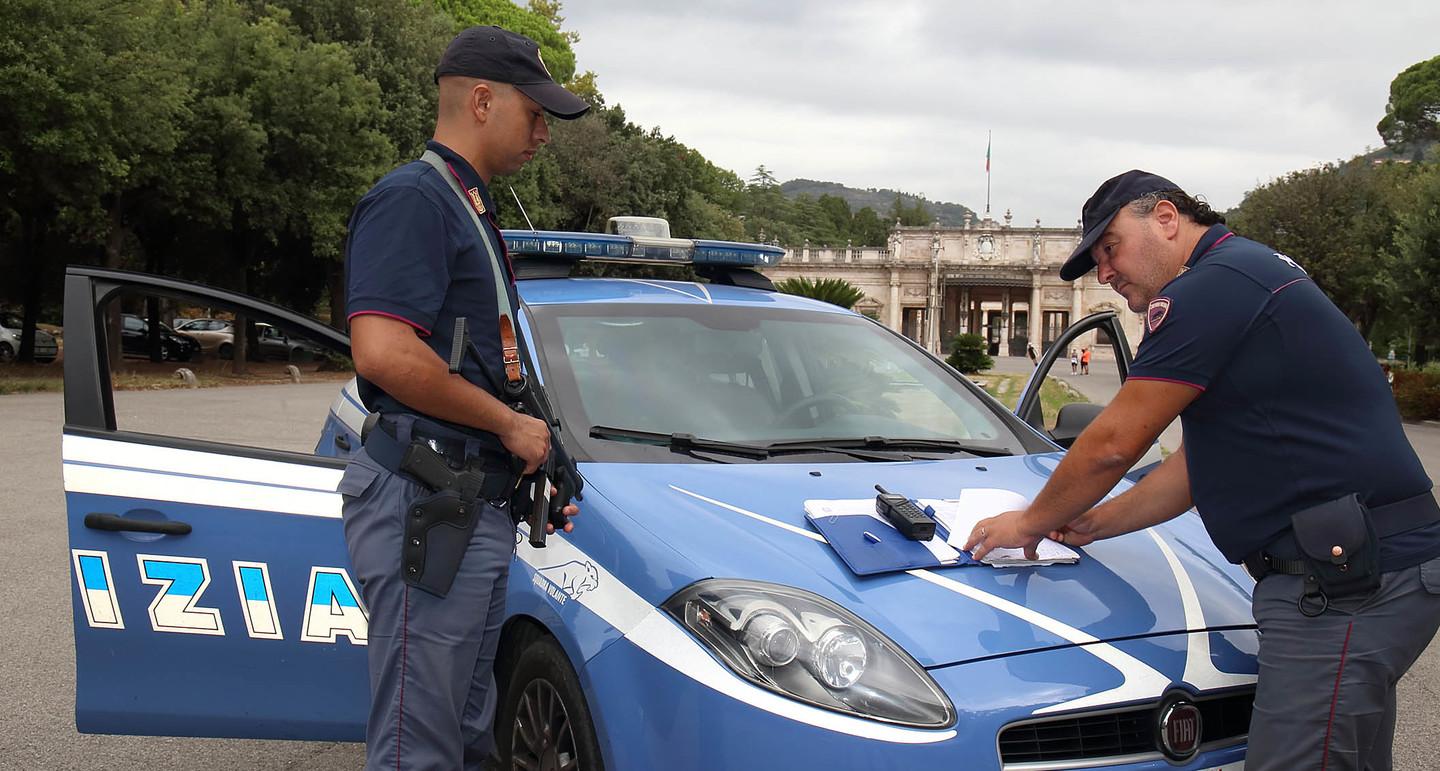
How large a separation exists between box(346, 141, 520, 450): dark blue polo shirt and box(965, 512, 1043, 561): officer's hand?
1152mm

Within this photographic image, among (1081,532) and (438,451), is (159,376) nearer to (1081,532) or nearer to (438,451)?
(438,451)

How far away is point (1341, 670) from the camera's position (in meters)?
2.34

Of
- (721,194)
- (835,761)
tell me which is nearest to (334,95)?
(835,761)

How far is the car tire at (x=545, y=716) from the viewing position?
2641mm

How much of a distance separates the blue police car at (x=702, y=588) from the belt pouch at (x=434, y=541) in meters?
0.39

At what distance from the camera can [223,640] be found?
10.3 ft

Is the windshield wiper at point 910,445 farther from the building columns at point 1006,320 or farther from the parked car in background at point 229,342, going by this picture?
the building columns at point 1006,320

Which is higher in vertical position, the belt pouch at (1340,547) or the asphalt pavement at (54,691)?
the belt pouch at (1340,547)

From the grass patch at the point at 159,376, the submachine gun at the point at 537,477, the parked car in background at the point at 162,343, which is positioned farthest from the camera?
the parked car in background at the point at 162,343

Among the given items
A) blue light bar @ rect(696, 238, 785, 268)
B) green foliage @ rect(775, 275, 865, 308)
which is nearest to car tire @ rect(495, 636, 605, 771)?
blue light bar @ rect(696, 238, 785, 268)

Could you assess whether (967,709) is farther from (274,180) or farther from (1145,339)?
(274,180)

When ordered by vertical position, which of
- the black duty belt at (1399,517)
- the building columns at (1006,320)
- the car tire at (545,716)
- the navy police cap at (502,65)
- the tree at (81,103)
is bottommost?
the building columns at (1006,320)


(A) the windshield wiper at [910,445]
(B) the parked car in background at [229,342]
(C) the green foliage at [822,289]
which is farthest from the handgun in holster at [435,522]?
(B) the parked car in background at [229,342]

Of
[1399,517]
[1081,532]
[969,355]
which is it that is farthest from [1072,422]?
[969,355]
